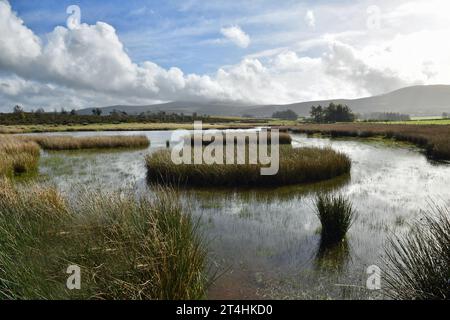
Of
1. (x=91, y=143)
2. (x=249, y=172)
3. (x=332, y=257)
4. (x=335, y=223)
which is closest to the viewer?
(x=332, y=257)

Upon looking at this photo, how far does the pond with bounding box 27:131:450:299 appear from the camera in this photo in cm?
513

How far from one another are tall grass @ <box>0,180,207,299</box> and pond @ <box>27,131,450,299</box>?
1139 mm

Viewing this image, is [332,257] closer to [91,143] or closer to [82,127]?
[91,143]

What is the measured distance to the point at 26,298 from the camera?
3672mm

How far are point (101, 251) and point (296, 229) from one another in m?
5.02

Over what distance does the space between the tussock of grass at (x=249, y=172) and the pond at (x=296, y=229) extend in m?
0.77

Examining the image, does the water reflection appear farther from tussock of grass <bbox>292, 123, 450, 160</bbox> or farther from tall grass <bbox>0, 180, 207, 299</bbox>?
tussock of grass <bbox>292, 123, 450, 160</bbox>

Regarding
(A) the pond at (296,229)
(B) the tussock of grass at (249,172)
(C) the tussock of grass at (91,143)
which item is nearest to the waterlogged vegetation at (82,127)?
(C) the tussock of grass at (91,143)

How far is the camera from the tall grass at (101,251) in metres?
3.89

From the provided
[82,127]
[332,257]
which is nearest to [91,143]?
[332,257]

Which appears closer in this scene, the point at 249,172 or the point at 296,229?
the point at 296,229

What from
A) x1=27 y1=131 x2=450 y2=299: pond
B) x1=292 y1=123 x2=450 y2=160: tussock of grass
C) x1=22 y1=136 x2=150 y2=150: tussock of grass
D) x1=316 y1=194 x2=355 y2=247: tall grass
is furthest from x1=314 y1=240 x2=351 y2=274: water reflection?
x1=22 y1=136 x2=150 y2=150: tussock of grass

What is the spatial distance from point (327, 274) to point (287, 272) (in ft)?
2.47

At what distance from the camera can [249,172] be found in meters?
13.2
